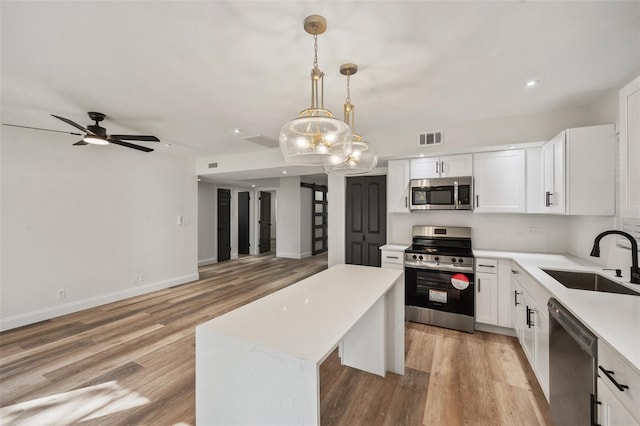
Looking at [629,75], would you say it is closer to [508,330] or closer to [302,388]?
[508,330]

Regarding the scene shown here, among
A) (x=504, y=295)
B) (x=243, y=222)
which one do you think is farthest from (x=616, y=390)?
(x=243, y=222)

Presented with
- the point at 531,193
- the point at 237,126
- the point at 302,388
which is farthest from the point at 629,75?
the point at 237,126

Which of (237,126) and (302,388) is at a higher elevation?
(237,126)

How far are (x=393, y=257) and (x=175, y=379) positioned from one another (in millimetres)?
2747

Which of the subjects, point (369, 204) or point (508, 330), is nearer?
point (508, 330)

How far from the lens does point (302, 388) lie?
108 cm

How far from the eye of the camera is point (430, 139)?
3.48 m

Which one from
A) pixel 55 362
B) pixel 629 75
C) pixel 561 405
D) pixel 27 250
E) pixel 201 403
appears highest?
pixel 629 75

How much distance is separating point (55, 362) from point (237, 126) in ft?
10.3

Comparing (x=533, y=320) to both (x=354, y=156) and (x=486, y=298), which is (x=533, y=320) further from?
(x=354, y=156)

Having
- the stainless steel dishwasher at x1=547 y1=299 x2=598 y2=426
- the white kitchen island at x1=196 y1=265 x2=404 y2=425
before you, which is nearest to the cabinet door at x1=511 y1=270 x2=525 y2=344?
the stainless steel dishwasher at x1=547 y1=299 x2=598 y2=426

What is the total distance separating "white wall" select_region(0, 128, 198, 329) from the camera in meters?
3.38

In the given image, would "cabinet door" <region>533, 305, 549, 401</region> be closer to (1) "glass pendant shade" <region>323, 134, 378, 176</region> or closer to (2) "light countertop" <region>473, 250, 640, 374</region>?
(2) "light countertop" <region>473, 250, 640, 374</region>

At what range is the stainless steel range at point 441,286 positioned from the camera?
10.5 feet
